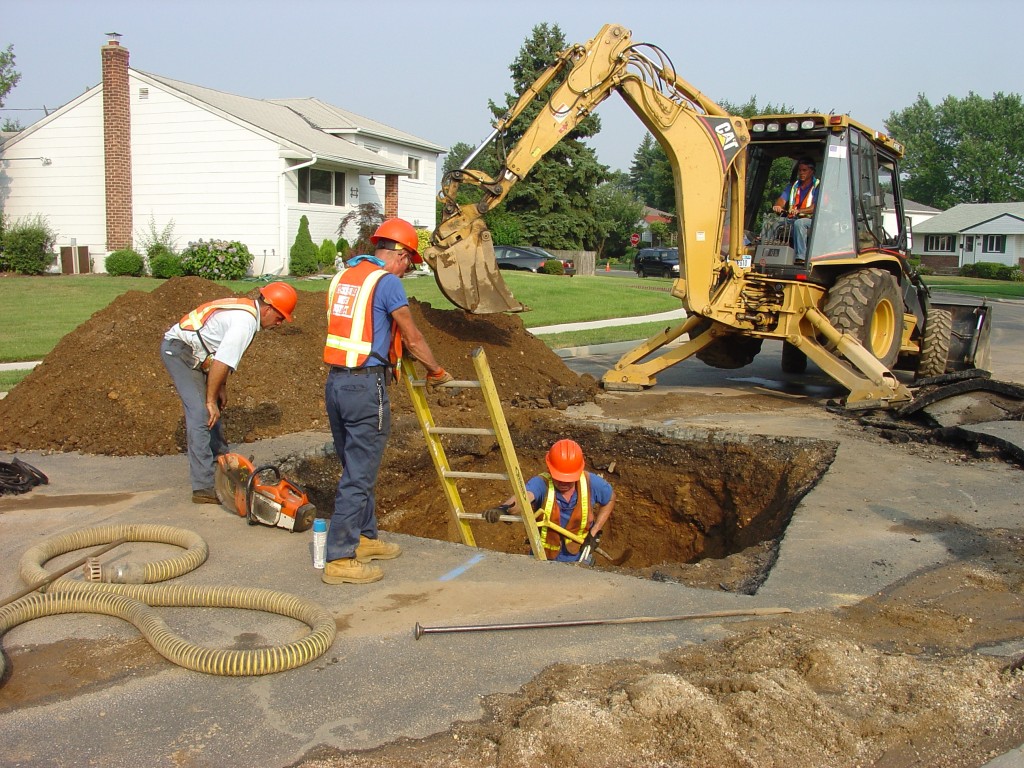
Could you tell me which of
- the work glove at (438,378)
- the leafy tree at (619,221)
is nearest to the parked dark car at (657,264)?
the leafy tree at (619,221)

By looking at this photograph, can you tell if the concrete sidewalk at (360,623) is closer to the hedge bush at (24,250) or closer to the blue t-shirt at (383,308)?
the blue t-shirt at (383,308)

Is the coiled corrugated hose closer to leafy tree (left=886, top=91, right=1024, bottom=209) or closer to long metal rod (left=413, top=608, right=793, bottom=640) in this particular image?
long metal rod (left=413, top=608, right=793, bottom=640)

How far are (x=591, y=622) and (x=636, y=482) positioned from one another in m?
4.90

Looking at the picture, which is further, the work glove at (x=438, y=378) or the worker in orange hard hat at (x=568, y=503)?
the worker in orange hard hat at (x=568, y=503)

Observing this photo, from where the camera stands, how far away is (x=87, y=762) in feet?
11.6

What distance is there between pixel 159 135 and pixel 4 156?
6502mm

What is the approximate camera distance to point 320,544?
5598 millimetres

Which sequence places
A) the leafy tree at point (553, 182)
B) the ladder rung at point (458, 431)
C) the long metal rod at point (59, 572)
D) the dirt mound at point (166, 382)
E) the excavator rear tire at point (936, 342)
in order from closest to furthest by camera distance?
the long metal rod at point (59, 572), the ladder rung at point (458, 431), the dirt mound at point (166, 382), the excavator rear tire at point (936, 342), the leafy tree at point (553, 182)

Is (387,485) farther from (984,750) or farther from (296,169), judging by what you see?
(296,169)

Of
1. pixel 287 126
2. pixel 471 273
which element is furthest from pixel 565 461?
pixel 287 126

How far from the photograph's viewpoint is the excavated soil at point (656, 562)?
362 centimetres

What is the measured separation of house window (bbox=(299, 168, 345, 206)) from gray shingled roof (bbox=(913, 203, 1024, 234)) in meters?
54.5

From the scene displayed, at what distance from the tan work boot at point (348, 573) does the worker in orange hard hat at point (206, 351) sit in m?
1.85

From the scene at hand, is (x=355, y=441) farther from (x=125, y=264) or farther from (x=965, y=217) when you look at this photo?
(x=965, y=217)
